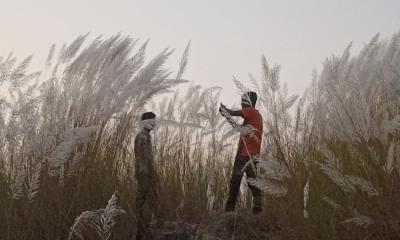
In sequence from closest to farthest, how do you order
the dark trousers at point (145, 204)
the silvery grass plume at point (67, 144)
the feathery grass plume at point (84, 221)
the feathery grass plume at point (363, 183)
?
the feathery grass plume at point (363, 183)
the feathery grass plume at point (84, 221)
the silvery grass plume at point (67, 144)
the dark trousers at point (145, 204)

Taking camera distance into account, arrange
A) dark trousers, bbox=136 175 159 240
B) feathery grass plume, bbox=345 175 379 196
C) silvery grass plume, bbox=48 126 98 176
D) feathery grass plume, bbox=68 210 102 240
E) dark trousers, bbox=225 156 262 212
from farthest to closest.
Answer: dark trousers, bbox=225 156 262 212
dark trousers, bbox=136 175 159 240
silvery grass plume, bbox=48 126 98 176
feathery grass plume, bbox=68 210 102 240
feathery grass plume, bbox=345 175 379 196

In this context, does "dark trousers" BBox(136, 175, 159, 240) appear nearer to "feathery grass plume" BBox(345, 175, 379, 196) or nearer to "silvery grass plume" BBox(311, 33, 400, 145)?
"silvery grass plume" BBox(311, 33, 400, 145)

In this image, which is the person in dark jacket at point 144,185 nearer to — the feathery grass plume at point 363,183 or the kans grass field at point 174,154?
the kans grass field at point 174,154

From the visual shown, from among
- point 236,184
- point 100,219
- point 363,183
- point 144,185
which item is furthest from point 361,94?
point 236,184

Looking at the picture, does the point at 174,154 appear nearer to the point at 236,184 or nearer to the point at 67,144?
the point at 236,184

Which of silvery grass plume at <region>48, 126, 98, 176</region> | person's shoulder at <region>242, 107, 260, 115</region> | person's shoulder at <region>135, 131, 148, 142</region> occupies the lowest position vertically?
silvery grass plume at <region>48, 126, 98, 176</region>

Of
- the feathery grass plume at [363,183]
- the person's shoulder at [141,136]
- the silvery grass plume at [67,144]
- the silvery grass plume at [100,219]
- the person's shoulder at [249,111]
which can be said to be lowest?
the silvery grass plume at [100,219]

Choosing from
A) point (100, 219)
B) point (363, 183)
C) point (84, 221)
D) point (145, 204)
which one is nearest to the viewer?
point (363, 183)

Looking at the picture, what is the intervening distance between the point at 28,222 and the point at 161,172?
1.57m

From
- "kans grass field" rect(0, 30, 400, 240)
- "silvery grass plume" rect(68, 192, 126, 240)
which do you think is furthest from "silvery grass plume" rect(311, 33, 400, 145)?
Answer: "silvery grass plume" rect(68, 192, 126, 240)

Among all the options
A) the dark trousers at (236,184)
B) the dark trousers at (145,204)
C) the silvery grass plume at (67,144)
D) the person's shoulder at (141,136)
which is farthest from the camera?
the dark trousers at (236,184)

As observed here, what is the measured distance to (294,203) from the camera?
336 cm

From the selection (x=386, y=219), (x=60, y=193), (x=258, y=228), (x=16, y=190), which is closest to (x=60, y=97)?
(x=60, y=193)

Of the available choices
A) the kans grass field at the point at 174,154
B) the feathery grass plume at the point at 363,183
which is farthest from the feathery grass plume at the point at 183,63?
the feathery grass plume at the point at 363,183
